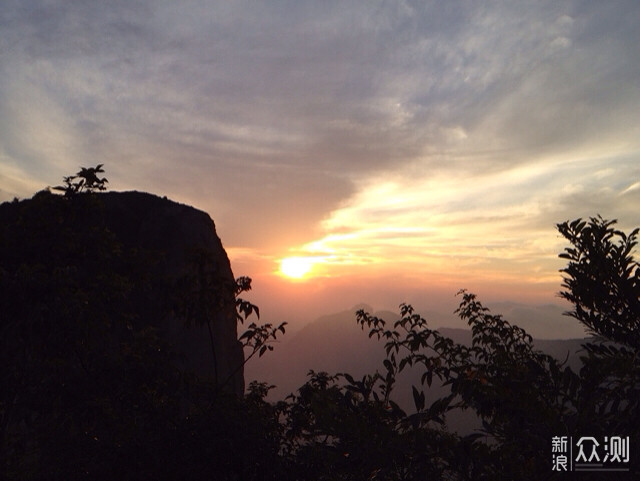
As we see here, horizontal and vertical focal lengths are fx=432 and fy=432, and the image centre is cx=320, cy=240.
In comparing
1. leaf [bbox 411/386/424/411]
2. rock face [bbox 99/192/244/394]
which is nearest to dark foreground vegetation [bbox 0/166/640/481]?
leaf [bbox 411/386/424/411]

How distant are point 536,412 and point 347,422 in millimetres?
1552

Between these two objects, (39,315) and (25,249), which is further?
(25,249)

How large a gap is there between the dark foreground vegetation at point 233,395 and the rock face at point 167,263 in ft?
0.13

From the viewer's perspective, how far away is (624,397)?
357 centimetres

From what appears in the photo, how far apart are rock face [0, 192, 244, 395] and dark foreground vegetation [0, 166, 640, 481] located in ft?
0.13

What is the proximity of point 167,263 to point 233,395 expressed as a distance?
436 inches

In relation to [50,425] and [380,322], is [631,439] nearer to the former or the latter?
[380,322]

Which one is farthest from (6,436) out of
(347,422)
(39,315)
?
(347,422)

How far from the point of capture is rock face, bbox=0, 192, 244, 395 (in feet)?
17.0

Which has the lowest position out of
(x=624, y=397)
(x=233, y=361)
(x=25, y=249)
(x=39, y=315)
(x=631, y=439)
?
(x=233, y=361)

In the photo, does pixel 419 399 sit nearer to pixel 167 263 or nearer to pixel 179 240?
pixel 167 263
